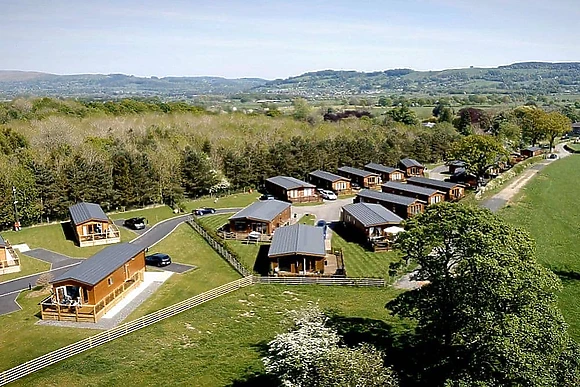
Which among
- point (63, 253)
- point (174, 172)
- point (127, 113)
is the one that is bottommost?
point (63, 253)

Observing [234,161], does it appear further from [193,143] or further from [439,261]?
[439,261]

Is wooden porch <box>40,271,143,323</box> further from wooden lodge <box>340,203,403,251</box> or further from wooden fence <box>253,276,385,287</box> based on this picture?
Result: wooden lodge <box>340,203,403,251</box>

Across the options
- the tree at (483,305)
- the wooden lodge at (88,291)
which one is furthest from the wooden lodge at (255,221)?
the tree at (483,305)

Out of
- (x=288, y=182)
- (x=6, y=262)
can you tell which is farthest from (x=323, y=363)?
(x=288, y=182)

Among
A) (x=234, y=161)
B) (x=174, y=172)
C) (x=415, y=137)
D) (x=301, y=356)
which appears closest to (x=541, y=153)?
(x=415, y=137)

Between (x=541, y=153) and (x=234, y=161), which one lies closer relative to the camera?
(x=234, y=161)

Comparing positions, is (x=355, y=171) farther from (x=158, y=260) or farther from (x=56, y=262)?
(x=56, y=262)

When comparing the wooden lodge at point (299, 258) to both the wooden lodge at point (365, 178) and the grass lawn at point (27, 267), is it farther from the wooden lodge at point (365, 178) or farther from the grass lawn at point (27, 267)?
the wooden lodge at point (365, 178)

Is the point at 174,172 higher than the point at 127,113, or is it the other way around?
the point at 127,113
